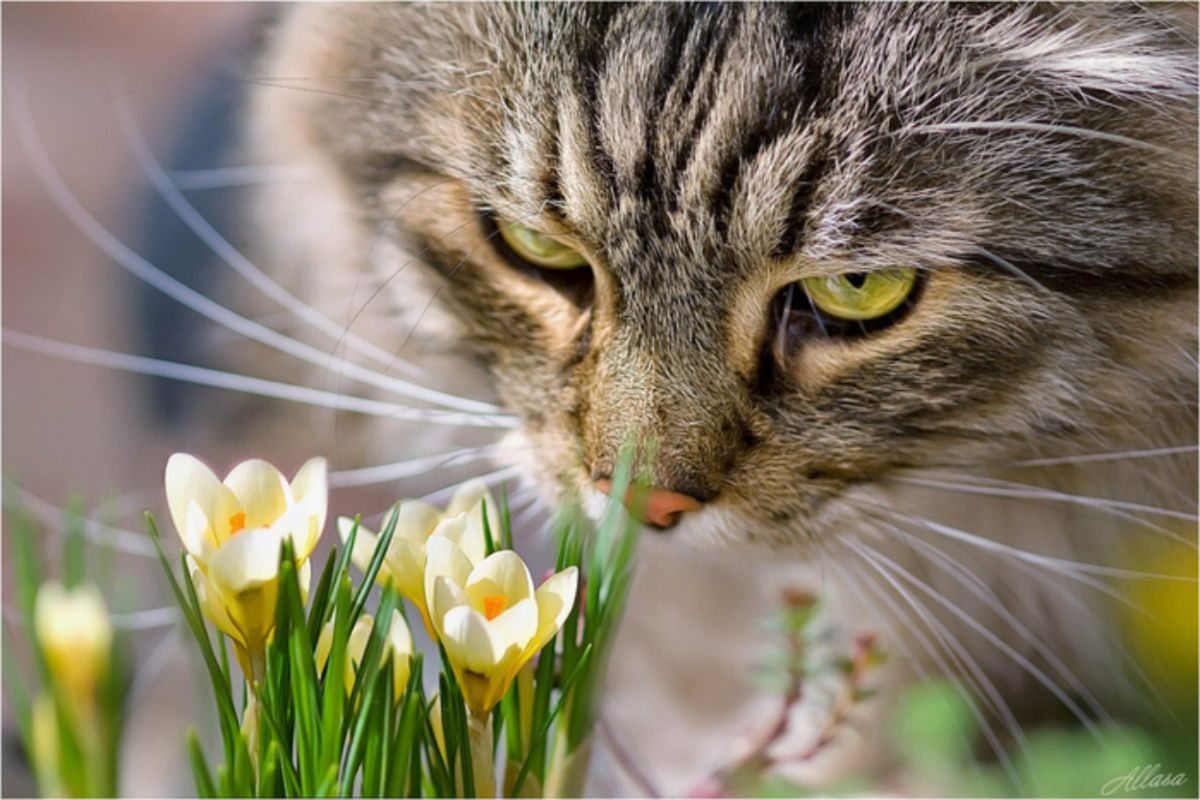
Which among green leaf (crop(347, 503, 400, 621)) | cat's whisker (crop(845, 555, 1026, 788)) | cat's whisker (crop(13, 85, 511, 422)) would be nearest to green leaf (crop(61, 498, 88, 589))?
green leaf (crop(347, 503, 400, 621))

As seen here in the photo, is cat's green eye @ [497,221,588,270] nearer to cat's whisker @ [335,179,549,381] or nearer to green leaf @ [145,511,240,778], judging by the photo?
cat's whisker @ [335,179,549,381]

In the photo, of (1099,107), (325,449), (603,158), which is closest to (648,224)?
(603,158)

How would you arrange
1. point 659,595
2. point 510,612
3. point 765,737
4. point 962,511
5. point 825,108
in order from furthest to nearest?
point 659,595 < point 962,511 < point 765,737 < point 825,108 < point 510,612

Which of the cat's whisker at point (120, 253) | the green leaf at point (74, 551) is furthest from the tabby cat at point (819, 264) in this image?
the green leaf at point (74, 551)

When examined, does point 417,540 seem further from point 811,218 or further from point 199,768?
point 811,218

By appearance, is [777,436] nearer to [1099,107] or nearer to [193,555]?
[1099,107]

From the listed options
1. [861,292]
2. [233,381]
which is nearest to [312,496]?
[861,292]
